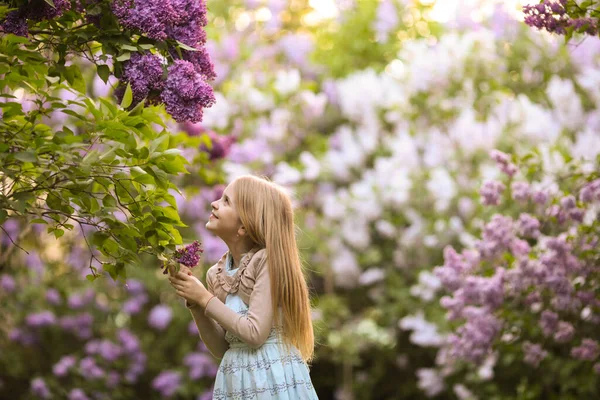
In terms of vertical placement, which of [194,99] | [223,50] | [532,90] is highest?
[223,50]

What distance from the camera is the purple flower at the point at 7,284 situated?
25.1ft

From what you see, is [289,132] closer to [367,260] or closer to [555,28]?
[367,260]

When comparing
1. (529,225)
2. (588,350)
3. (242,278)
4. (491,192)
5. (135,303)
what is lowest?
(242,278)

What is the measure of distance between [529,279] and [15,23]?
2952 millimetres

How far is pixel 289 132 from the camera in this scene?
27.7ft

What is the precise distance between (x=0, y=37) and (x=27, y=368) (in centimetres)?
607

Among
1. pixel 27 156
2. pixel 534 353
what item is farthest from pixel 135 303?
pixel 27 156

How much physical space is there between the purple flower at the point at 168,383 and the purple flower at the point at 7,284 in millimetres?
1591

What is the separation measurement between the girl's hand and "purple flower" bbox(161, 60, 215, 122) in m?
0.48

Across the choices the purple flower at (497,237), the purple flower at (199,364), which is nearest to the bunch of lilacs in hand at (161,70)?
the purple flower at (497,237)

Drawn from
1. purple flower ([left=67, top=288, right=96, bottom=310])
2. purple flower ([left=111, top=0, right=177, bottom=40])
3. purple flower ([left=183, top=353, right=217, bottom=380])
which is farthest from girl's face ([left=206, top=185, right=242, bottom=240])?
purple flower ([left=67, top=288, right=96, bottom=310])

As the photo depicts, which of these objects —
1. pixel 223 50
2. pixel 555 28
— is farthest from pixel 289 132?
pixel 555 28

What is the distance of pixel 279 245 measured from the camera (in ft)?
8.80

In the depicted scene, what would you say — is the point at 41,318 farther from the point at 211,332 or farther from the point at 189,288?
the point at 189,288
